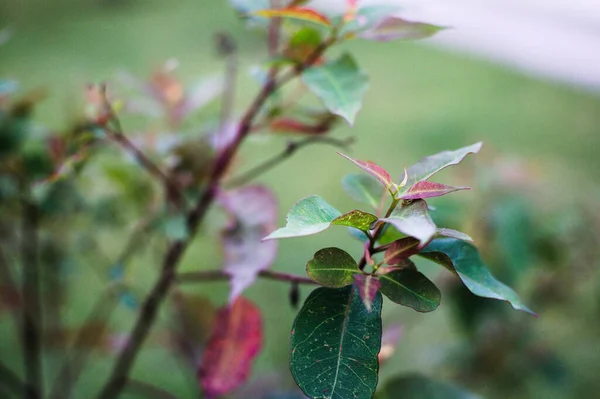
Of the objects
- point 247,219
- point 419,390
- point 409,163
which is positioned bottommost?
point 409,163

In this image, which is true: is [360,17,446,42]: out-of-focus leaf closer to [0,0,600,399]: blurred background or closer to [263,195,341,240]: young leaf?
[0,0,600,399]: blurred background

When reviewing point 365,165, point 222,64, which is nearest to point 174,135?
point 365,165

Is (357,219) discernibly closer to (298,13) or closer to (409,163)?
(298,13)

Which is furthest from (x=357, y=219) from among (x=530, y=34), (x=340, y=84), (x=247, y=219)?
(x=530, y=34)

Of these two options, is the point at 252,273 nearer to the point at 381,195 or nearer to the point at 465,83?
the point at 381,195

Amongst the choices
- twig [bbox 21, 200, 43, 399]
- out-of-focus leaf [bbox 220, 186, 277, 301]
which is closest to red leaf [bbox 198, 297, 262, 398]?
out-of-focus leaf [bbox 220, 186, 277, 301]

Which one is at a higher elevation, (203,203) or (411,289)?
(411,289)
